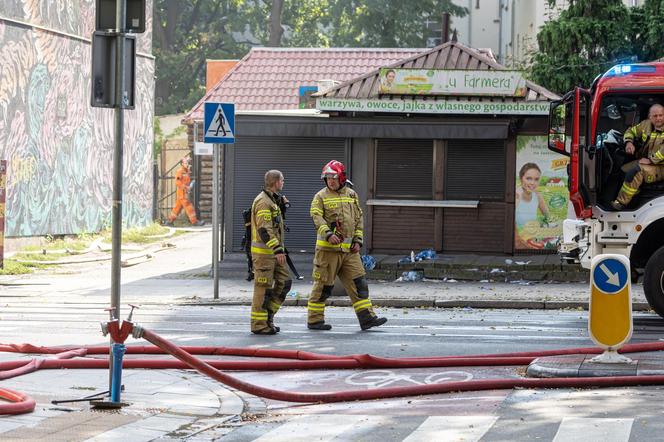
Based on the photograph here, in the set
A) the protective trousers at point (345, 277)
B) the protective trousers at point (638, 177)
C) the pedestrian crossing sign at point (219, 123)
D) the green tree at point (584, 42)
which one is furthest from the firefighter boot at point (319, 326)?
the green tree at point (584, 42)

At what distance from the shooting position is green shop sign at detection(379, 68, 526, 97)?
→ 21.9 m

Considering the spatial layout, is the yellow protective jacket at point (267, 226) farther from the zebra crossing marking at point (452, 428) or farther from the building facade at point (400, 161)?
the building facade at point (400, 161)

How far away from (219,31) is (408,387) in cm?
5473

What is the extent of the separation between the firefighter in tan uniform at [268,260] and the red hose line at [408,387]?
439 centimetres

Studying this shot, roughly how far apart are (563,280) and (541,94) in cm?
345

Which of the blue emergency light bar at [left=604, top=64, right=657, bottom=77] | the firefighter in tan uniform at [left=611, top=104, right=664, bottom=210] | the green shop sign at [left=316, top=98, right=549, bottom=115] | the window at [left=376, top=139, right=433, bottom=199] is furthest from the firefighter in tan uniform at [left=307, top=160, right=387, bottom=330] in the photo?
the window at [left=376, top=139, right=433, bottom=199]

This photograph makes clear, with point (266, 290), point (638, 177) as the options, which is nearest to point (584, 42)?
point (638, 177)

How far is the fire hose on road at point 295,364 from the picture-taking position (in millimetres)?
9250

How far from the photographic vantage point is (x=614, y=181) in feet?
50.3

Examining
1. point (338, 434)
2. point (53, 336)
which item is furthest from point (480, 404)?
point (53, 336)

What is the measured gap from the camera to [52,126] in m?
28.9

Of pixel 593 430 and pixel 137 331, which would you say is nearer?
pixel 593 430

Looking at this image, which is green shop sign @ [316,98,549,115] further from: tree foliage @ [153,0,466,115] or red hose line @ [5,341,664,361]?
tree foliage @ [153,0,466,115]

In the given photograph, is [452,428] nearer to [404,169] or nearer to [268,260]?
[268,260]
